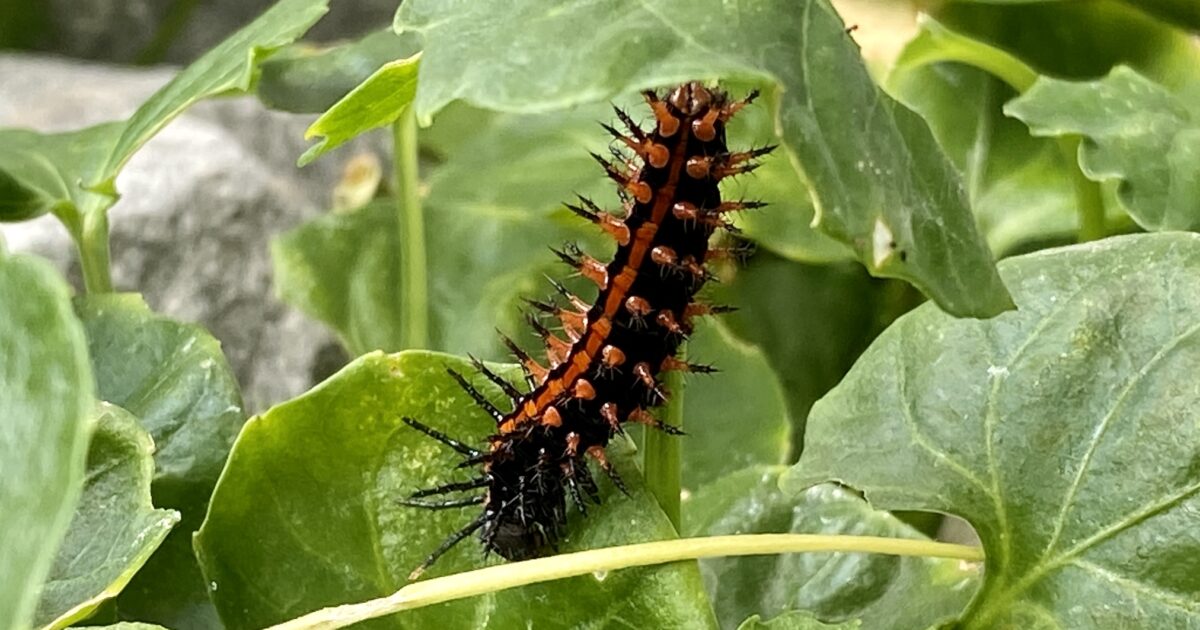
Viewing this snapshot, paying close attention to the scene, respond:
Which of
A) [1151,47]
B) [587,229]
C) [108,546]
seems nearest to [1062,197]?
[1151,47]

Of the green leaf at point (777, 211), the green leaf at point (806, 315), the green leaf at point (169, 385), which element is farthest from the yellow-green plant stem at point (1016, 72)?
the green leaf at point (169, 385)

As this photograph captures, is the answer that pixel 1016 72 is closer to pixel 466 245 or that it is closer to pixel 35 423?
pixel 466 245

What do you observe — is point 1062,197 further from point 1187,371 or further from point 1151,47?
point 1187,371

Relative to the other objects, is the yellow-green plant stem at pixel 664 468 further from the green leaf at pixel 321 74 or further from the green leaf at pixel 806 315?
the green leaf at pixel 806 315

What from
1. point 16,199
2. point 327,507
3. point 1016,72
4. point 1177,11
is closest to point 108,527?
point 327,507

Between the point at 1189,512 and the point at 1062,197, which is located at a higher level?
the point at 1062,197

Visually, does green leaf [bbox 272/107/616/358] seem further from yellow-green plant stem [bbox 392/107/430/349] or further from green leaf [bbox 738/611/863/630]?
green leaf [bbox 738/611/863/630]
